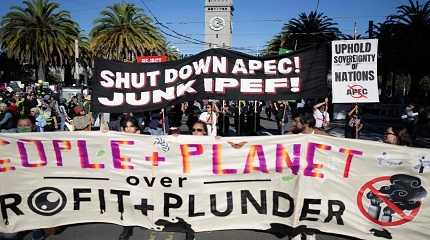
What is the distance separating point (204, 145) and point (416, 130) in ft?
37.3

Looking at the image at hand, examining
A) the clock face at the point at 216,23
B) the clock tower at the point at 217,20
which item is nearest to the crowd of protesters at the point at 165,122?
the clock tower at the point at 217,20

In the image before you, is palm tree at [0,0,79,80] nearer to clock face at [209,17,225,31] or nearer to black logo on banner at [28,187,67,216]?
black logo on banner at [28,187,67,216]

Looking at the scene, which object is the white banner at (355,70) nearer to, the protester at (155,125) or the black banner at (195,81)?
the black banner at (195,81)

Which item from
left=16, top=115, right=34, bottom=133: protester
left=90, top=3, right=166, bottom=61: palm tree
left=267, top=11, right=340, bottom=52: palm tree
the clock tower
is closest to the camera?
left=16, top=115, right=34, bottom=133: protester

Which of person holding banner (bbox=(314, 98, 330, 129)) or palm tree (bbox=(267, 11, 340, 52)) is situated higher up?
palm tree (bbox=(267, 11, 340, 52))

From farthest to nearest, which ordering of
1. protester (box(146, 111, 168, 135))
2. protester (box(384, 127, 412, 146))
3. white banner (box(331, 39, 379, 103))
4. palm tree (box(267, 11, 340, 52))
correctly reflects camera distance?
palm tree (box(267, 11, 340, 52)) < protester (box(146, 111, 168, 135)) < white banner (box(331, 39, 379, 103)) < protester (box(384, 127, 412, 146))

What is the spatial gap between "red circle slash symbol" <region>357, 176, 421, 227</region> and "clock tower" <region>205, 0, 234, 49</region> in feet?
385

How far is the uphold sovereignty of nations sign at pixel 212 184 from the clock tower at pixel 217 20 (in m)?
117

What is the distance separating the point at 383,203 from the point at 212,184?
1.79m

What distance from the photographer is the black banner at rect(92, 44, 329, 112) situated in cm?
Result: 584

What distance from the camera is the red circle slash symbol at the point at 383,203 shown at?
457 cm

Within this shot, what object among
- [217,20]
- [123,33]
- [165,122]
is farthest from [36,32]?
[217,20]

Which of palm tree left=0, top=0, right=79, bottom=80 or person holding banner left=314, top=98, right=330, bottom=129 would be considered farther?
palm tree left=0, top=0, right=79, bottom=80

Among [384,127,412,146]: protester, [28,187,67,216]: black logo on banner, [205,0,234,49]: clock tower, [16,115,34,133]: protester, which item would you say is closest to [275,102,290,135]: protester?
[384,127,412,146]: protester
